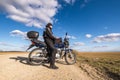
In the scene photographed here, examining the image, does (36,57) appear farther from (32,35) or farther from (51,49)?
(32,35)

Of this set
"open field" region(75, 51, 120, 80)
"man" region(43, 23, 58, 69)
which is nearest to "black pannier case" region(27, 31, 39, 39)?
"man" region(43, 23, 58, 69)

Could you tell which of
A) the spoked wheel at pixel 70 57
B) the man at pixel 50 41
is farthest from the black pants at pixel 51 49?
the spoked wheel at pixel 70 57

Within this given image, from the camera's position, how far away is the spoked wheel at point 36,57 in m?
8.60

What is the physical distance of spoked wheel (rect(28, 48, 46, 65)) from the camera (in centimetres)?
860

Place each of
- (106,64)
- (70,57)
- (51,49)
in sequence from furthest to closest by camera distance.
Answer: (106,64)
(70,57)
(51,49)

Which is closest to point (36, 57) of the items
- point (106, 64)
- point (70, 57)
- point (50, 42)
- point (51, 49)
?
point (51, 49)

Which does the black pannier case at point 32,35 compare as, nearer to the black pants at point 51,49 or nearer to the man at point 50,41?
the man at point 50,41

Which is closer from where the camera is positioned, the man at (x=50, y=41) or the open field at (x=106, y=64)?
the open field at (x=106, y=64)

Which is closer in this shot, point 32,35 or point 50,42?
point 50,42

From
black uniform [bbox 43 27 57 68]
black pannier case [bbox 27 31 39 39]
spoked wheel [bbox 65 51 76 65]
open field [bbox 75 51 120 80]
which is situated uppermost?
black pannier case [bbox 27 31 39 39]

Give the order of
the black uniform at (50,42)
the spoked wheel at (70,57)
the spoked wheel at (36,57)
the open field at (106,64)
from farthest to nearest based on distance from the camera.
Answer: the spoked wheel at (70,57), the spoked wheel at (36,57), the black uniform at (50,42), the open field at (106,64)

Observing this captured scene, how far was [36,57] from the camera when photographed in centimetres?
870

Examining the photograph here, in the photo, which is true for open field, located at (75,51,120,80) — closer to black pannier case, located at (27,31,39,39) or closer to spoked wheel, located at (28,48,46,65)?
spoked wheel, located at (28,48,46,65)

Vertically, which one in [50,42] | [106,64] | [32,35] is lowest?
[106,64]
